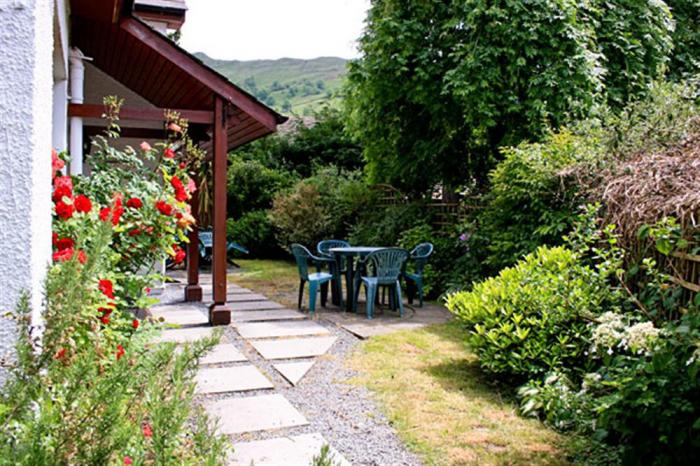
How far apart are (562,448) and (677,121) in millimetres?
3678

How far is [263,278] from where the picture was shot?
11.5 metres

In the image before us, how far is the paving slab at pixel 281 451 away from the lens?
3.10 m

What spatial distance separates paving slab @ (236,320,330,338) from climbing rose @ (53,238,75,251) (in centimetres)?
348

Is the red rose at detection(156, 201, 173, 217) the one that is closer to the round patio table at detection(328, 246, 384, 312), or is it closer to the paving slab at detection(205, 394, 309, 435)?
the paving slab at detection(205, 394, 309, 435)

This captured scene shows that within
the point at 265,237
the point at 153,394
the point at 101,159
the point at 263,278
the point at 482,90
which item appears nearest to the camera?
the point at 153,394

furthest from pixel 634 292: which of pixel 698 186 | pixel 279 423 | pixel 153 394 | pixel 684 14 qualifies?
pixel 684 14

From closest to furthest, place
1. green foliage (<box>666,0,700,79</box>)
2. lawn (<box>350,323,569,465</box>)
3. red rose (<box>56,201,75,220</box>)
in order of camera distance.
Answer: red rose (<box>56,201,75,220</box>)
lawn (<box>350,323,569,465</box>)
green foliage (<box>666,0,700,79</box>)

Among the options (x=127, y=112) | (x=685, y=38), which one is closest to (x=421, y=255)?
(x=127, y=112)

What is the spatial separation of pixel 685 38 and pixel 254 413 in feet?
41.7

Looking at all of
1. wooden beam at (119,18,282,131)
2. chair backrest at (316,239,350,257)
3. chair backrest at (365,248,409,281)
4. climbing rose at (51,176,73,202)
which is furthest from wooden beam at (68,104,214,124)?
chair backrest at (316,239,350,257)

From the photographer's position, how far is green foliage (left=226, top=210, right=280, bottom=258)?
1521cm

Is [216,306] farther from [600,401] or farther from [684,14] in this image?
[684,14]

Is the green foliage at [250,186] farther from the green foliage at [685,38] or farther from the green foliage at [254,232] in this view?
the green foliage at [685,38]

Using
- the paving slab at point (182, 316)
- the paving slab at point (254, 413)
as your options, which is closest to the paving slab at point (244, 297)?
the paving slab at point (182, 316)
